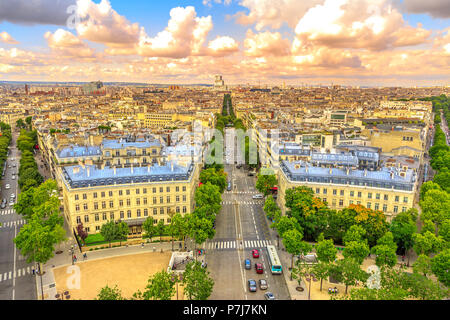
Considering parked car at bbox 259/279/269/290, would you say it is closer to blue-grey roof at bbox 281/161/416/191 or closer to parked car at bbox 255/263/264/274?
parked car at bbox 255/263/264/274

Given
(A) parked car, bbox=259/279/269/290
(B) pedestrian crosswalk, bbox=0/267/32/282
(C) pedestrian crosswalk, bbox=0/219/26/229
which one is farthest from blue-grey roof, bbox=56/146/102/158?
(A) parked car, bbox=259/279/269/290

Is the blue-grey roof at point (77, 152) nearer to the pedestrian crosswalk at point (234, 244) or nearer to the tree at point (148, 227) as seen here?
the tree at point (148, 227)

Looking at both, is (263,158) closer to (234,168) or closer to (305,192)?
(234,168)

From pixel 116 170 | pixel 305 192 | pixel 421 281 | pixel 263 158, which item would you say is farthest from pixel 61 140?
pixel 421 281

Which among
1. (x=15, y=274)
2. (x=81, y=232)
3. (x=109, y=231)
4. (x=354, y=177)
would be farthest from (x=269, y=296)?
(x=15, y=274)

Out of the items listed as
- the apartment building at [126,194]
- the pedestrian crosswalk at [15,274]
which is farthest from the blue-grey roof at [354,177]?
the pedestrian crosswalk at [15,274]
